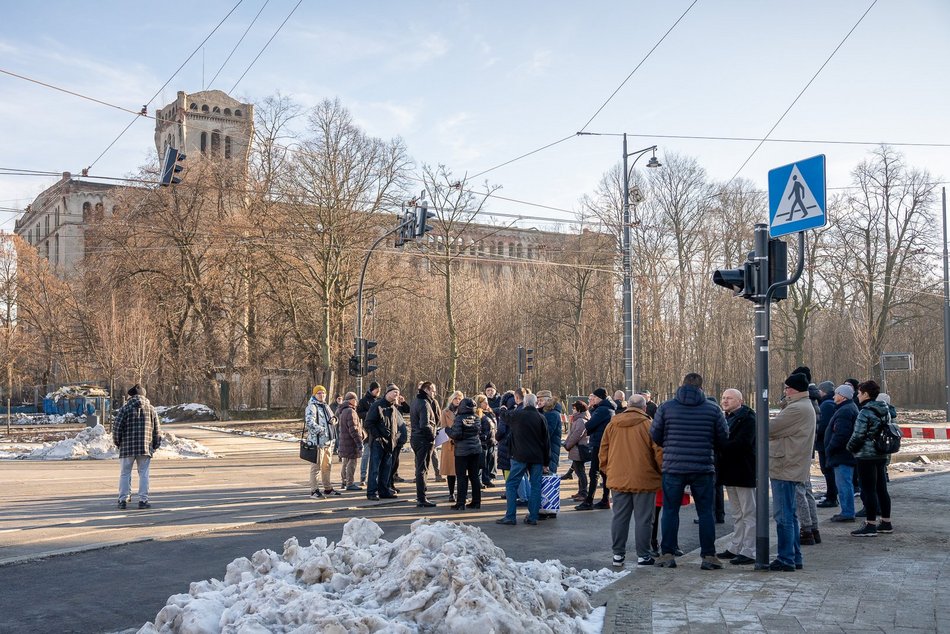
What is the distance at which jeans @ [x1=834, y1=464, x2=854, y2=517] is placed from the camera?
11.4 m

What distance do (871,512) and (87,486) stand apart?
45.2 ft

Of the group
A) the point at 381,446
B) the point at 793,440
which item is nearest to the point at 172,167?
the point at 381,446

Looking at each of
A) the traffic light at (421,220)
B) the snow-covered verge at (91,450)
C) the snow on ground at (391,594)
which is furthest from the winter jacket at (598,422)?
the snow-covered verge at (91,450)

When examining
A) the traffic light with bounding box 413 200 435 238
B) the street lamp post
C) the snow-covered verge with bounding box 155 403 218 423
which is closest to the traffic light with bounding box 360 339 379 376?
the traffic light with bounding box 413 200 435 238

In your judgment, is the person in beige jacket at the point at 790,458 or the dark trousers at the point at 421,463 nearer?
the person in beige jacket at the point at 790,458

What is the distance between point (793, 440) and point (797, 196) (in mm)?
2414

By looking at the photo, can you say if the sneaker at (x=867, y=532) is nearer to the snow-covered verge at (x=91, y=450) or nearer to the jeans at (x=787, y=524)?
the jeans at (x=787, y=524)

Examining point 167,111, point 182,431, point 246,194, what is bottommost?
point 182,431

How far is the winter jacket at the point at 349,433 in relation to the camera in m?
14.8

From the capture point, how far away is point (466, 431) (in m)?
12.8

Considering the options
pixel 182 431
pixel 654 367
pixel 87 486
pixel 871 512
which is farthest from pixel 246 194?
pixel 871 512

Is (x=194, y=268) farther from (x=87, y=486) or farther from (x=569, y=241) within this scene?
(x=87, y=486)

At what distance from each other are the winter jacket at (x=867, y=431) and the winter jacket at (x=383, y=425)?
7.08m

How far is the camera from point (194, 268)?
4469 cm
